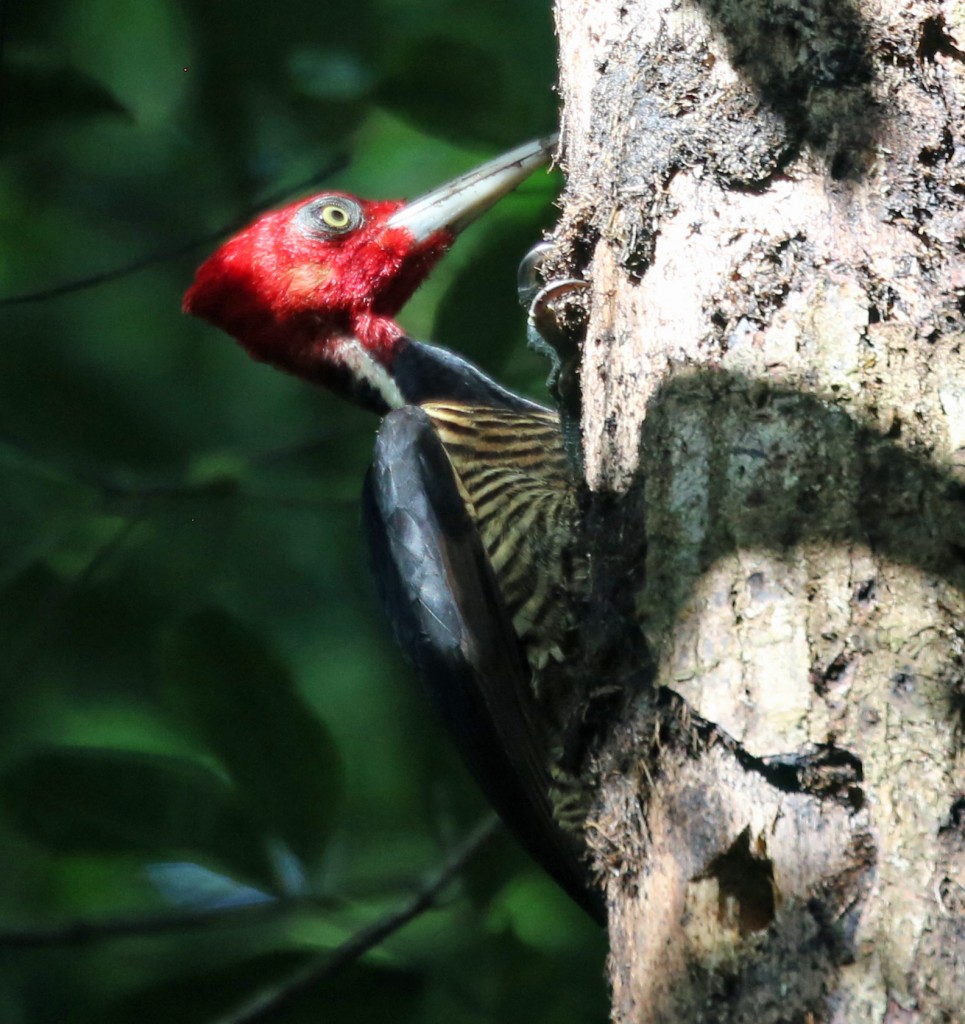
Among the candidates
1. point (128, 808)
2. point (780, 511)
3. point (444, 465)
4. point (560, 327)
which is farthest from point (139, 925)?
point (780, 511)

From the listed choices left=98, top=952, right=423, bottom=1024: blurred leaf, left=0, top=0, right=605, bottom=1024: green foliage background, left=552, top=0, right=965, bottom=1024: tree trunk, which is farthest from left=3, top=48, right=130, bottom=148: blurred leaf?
left=98, top=952, right=423, bottom=1024: blurred leaf

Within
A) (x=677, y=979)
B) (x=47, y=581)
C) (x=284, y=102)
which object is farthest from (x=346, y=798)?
(x=677, y=979)

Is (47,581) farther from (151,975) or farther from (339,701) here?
(151,975)

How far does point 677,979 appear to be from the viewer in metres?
1.36

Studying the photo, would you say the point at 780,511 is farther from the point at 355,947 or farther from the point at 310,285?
the point at 310,285

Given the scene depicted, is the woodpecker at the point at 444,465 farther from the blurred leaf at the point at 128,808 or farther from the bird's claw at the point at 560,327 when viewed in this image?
the blurred leaf at the point at 128,808

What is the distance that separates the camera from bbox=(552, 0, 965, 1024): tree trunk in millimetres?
1280

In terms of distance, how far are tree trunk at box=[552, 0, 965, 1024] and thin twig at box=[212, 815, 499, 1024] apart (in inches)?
68.3

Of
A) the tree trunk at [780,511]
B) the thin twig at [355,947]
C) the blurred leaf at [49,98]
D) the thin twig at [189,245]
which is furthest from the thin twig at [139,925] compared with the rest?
the blurred leaf at [49,98]

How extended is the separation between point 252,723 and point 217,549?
3.74 feet

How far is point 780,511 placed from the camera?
1.45 m

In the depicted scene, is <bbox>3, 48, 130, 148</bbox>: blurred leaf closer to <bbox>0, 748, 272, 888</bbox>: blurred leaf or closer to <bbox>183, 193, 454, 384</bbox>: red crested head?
<bbox>183, 193, 454, 384</bbox>: red crested head

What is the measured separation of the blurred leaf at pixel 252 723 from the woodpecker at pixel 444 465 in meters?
0.44

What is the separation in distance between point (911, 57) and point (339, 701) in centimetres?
294
